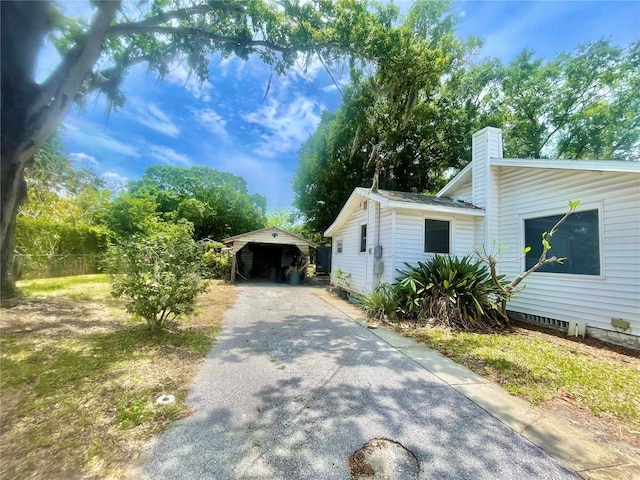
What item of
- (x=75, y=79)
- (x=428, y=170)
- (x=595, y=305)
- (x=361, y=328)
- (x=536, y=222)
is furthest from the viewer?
(x=428, y=170)

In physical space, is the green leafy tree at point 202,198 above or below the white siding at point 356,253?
above

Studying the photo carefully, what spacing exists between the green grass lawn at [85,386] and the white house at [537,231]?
5.32m

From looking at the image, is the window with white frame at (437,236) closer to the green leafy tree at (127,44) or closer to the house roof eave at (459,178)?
the house roof eave at (459,178)

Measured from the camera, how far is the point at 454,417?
2666mm

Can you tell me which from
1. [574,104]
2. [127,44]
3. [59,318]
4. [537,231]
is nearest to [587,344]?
[537,231]

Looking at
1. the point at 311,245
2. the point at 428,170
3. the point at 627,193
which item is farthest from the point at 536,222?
the point at 428,170

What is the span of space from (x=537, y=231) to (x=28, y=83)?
9.08 metres

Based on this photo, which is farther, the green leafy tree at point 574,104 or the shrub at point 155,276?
the green leafy tree at point 574,104

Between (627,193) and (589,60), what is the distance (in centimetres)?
1549

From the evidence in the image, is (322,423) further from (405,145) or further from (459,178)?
(405,145)

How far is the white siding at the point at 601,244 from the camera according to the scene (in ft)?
16.5

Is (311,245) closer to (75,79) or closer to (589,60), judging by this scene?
(75,79)

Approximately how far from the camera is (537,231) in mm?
6781

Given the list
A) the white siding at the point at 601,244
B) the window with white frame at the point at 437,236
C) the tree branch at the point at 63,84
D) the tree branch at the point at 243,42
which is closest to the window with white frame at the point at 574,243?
the white siding at the point at 601,244
